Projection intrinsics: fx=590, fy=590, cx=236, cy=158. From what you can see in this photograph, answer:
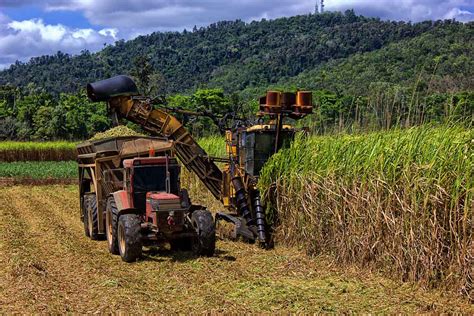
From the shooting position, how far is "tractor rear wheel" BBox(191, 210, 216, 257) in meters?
10.6

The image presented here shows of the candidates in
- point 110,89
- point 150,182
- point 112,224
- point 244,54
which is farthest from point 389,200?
point 244,54

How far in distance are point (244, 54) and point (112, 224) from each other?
125049 mm

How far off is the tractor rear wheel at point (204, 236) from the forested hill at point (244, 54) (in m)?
31.1

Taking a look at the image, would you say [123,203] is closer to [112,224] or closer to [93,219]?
[112,224]

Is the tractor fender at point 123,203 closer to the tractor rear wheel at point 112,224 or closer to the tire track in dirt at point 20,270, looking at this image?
the tractor rear wheel at point 112,224

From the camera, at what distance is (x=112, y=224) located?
11.2 metres

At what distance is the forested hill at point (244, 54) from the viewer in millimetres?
86750

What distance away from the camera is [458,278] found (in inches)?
304

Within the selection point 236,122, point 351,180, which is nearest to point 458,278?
point 351,180

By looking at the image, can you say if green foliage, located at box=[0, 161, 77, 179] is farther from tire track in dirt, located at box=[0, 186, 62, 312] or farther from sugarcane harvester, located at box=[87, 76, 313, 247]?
sugarcane harvester, located at box=[87, 76, 313, 247]

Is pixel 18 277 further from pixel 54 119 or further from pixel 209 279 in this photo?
pixel 54 119

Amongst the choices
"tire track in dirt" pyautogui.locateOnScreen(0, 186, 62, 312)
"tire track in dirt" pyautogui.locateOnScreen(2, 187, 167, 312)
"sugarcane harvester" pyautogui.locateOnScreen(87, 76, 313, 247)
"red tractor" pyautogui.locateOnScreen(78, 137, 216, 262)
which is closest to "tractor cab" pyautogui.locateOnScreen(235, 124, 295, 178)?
"sugarcane harvester" pyautogui.locateOnScreen(87, 76, 313, 247)

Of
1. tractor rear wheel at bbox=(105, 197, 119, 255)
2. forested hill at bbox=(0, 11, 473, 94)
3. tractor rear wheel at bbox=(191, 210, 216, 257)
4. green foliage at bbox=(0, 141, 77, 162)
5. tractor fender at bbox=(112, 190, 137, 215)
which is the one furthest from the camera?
forested hill at bbox=(0, 11, 473, 94)

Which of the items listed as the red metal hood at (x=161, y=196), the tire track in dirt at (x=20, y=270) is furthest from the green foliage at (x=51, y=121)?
the red metal hood at (x=161, y=196)
